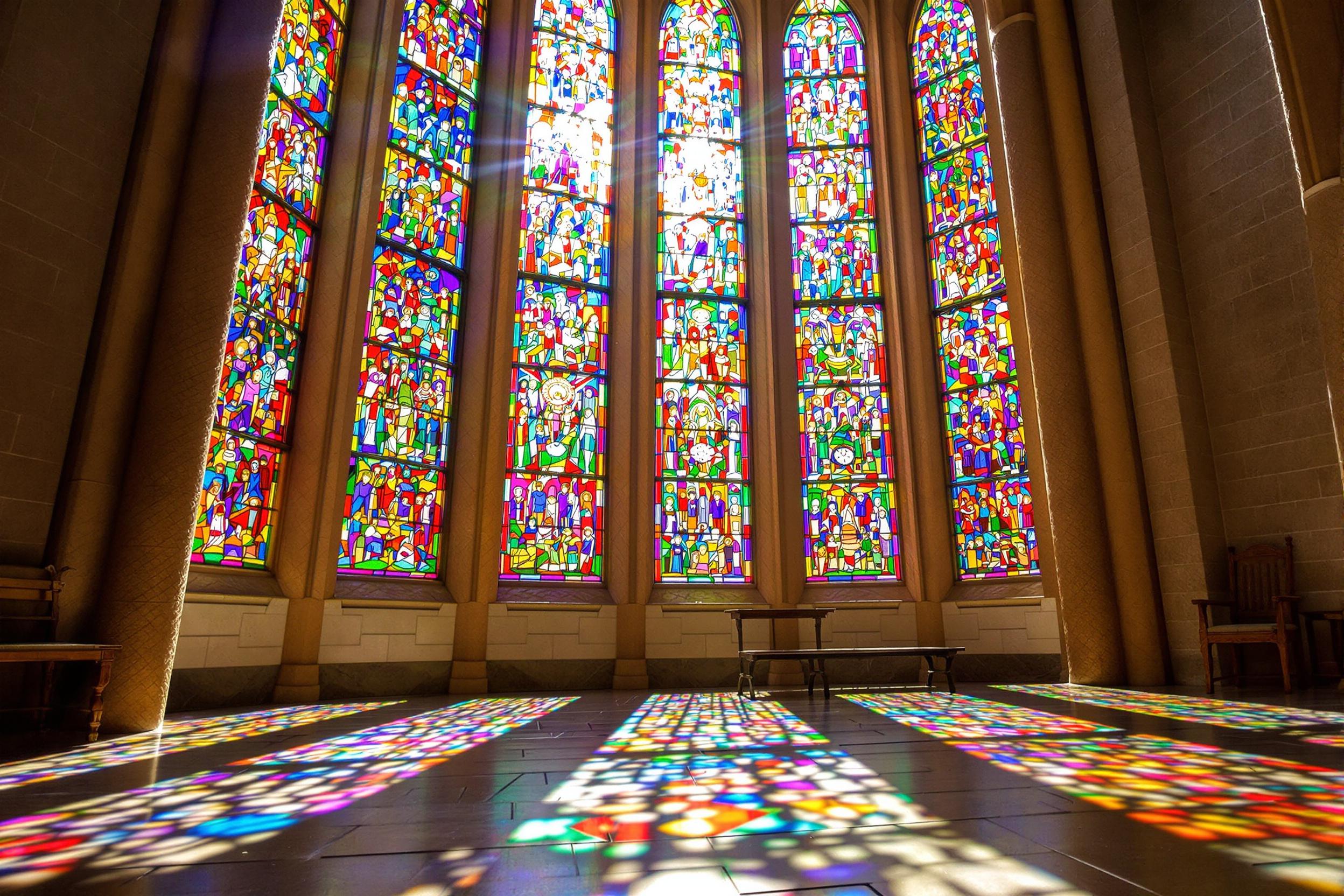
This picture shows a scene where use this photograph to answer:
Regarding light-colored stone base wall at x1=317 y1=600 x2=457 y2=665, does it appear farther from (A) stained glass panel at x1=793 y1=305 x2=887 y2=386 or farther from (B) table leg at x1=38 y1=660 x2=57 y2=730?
(A) stained glass panel at x1=793 y1=305 x2=887 y2=386

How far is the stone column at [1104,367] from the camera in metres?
6.53

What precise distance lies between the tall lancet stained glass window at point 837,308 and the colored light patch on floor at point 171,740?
482 cm

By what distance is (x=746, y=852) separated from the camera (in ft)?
6.03

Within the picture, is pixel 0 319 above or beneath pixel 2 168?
beneath

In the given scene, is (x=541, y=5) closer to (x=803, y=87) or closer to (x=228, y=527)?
(x=803, y=87)

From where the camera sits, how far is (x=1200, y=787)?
2.49m

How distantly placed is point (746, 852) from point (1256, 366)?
671cm

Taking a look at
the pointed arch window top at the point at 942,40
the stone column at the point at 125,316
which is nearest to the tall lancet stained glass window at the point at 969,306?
the pointed arch window top at the point at 942,40

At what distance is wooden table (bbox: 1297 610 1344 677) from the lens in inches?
223

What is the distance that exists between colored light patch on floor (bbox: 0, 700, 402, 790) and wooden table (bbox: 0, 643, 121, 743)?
7.8 inches

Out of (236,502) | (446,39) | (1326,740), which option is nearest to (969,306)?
(1326,740)

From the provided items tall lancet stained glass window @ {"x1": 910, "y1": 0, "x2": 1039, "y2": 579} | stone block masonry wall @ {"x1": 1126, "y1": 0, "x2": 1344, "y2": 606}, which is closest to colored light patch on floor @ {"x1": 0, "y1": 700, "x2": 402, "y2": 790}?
tall lancet stained glass window @ {"x1": 910, "y1": 0, "x2": 1039, "y2": 579}

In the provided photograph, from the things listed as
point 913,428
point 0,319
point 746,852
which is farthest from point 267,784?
point 913,428

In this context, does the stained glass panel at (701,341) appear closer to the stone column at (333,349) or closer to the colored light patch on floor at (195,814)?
the stone column at (333,349)
